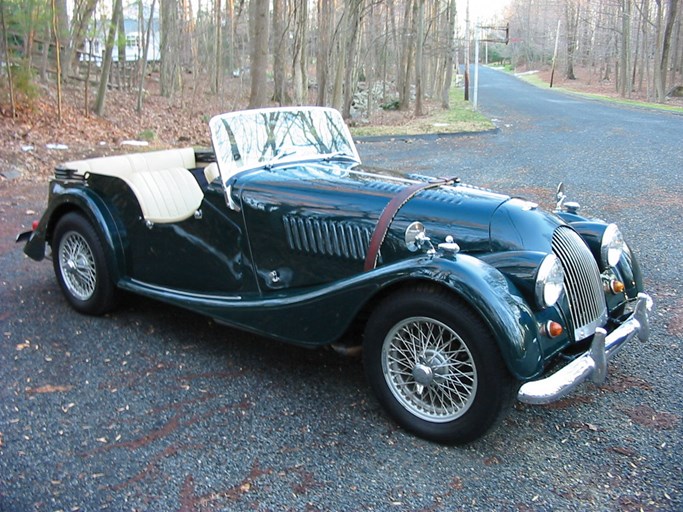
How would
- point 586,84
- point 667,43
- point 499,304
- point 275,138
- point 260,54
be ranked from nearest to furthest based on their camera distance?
point 499,304 < point 275,138 < point 260,54 < point 667,43 < point 586,84

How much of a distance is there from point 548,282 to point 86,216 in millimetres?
3497

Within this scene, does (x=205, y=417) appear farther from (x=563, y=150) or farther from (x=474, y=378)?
(x=563, y=150)

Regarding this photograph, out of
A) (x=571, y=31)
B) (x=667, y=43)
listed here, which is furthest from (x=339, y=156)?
(x=571, y=31)

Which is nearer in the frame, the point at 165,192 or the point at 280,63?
the point at 165,192

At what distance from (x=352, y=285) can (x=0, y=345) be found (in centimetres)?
268

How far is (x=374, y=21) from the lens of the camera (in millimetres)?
33906

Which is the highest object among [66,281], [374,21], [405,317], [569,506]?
[374,21]

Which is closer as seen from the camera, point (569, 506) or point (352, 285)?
point (569, 506)

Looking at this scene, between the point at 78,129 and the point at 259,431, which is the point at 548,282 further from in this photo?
the point at 78,129

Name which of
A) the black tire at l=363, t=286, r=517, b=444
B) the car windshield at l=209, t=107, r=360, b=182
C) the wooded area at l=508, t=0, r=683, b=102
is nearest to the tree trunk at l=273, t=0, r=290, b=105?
the car windshield at l=209, t=107, r=360, b=182

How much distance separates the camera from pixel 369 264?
357 centimetres

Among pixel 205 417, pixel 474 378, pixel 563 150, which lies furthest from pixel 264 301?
pixel 563 150

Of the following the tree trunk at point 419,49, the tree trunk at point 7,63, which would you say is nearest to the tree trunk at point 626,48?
the tree trunk at point 419,49

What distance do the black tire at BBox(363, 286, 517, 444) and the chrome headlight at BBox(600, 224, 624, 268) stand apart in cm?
135
